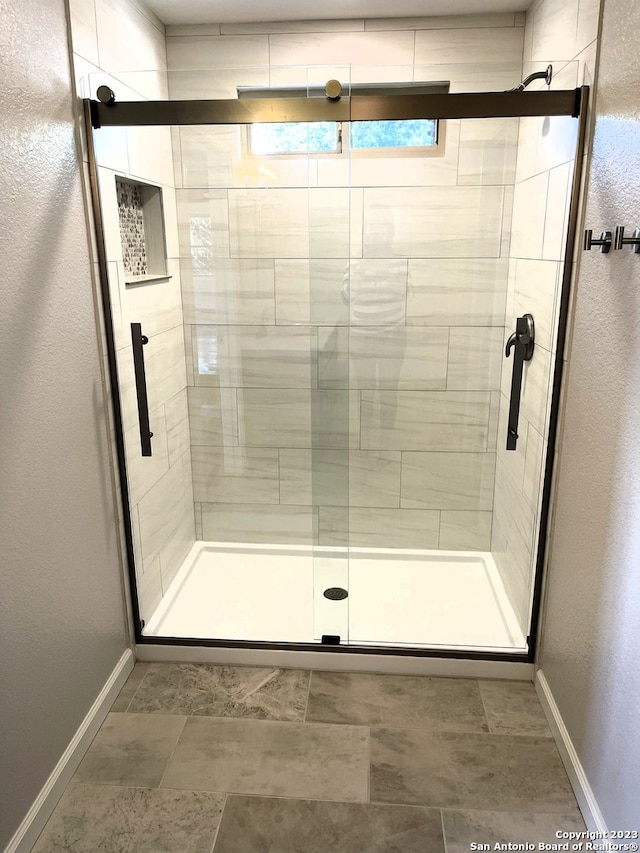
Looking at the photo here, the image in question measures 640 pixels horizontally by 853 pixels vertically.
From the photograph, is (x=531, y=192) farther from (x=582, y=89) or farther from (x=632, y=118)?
(x=632, y=118)

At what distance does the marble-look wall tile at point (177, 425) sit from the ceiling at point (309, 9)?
153 centimetres

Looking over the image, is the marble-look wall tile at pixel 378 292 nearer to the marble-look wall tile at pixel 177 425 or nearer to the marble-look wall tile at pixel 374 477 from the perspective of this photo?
the marble-look wall tile at pixel 374 477

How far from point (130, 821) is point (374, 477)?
1.67 m

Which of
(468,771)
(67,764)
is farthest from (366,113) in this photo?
(67,764)

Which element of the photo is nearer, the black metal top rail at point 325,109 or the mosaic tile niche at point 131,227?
the black metal top rail at point 325,109

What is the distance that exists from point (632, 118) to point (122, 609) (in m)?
2.17

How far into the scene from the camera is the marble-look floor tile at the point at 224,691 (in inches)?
78.7

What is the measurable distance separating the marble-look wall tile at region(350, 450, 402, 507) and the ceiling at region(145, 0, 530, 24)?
72.3 inches

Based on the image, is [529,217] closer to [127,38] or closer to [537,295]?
[537,295]

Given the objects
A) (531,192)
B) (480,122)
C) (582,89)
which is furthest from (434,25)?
(582,89)

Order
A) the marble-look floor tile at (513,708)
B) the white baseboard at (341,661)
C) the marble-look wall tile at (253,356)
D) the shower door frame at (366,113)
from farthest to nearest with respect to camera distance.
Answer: the marble-look wall tile at (253,356)
the white baseboard at (341,661)
the marble-look floor tile at (513,708)
the shower door frame at (366,113)

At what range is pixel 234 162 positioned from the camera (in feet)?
7.84

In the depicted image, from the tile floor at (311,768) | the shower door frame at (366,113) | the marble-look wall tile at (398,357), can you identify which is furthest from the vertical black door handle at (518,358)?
the tile floor at (311,768)

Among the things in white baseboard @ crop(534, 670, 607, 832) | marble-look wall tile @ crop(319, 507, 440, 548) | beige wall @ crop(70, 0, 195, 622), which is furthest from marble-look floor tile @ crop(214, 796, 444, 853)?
marble-look wall tile @ crop(319, 507, 440, 548)
